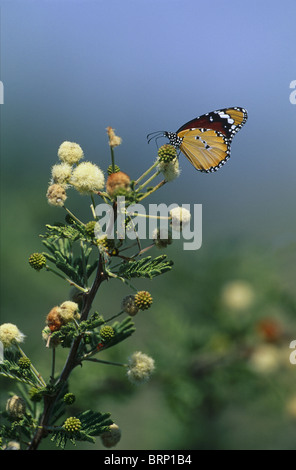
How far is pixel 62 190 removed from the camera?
7.85ft

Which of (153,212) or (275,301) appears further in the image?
(275,301)

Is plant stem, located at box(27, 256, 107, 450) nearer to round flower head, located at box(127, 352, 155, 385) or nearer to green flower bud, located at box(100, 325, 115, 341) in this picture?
green flower bud, located at box(100, 325, 115, 341)

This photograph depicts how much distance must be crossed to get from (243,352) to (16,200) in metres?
4.22

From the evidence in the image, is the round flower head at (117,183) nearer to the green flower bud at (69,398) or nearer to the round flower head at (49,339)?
the round flower head at (49,339)

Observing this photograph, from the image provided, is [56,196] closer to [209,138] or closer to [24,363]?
[24,363]

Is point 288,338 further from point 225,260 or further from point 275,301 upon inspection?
point 225,260

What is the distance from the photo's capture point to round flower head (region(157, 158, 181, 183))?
2467mm

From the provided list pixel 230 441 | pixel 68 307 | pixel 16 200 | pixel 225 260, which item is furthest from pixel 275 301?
pixel 16 200

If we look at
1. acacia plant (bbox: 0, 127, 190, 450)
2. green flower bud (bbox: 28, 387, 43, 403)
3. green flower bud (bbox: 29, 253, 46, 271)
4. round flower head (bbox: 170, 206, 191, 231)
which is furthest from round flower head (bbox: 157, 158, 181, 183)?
green flower bud (bbox: 28, 387, 43, 403)

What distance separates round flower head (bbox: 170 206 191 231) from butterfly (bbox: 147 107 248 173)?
1.41m

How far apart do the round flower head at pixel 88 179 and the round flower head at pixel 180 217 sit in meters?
0.36

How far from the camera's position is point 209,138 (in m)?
3.99

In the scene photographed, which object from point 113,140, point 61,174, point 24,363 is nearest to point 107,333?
point 24,363

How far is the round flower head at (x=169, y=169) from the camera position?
2.47 metres
